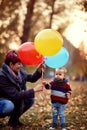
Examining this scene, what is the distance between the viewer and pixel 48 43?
21.5ft

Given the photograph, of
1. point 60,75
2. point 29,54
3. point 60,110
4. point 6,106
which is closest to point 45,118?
point 60,110

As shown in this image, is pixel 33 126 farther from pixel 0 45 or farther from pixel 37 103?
pixel 0 45

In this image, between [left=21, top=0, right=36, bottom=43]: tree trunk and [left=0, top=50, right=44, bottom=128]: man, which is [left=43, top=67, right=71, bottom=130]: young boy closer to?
[left=0, top=50, right=44, bottom=128]: man

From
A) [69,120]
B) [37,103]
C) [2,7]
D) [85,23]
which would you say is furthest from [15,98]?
[2,7]

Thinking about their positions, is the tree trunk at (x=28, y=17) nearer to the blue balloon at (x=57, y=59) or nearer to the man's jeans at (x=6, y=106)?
the blue balloon at (x=57, y=59)

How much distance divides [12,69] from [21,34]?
2055cm

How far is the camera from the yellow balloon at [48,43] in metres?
6.52

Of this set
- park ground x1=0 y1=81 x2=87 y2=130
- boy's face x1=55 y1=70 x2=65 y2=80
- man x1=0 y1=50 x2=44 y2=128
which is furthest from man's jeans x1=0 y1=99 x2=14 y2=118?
boy's face x1=55 y1=70 x2=65 y2=80

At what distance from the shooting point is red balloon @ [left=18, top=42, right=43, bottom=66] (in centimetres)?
671

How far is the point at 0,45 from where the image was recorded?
2867 cm

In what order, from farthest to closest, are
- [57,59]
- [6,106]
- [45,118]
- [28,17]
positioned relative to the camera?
1. [28,17]
2. [45,118]
3. [57,59]
4. [6,106]

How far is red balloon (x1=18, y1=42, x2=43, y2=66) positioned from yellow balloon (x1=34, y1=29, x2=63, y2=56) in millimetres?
189

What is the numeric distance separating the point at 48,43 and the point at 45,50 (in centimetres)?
13

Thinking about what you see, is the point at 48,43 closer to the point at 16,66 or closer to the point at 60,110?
the point at 16,66
